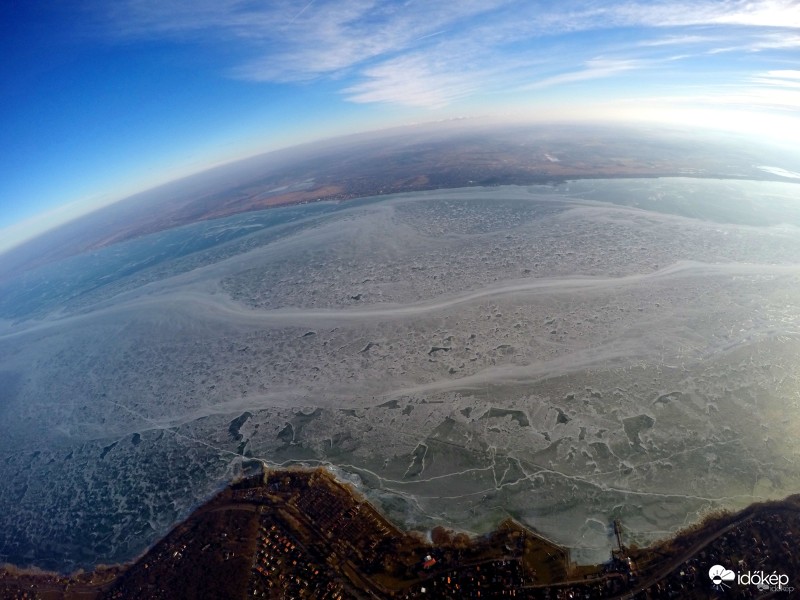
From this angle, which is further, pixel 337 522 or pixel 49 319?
pixel 49 319

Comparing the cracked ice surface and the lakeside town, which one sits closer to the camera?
the lakeside town

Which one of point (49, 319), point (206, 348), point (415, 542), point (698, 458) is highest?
point (49, 319)

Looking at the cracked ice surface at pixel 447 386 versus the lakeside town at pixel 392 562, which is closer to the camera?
the lakeside town at pixel 392 562

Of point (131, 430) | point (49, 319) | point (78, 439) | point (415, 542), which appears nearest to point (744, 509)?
point (415, 542)

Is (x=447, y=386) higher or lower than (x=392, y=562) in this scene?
higher

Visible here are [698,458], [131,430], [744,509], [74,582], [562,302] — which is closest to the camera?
[744,509]

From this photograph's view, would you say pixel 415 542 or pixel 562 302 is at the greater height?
pixel 562 302

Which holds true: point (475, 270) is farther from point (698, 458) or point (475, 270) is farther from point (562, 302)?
point (698, 458)

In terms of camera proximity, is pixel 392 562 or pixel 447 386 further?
pixel 447 386
